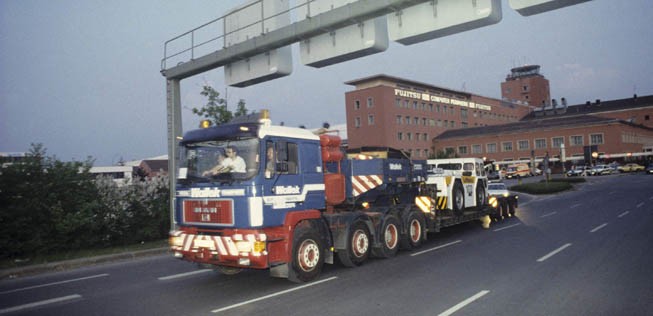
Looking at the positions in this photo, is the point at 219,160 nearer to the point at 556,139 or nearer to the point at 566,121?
the point at 556,139

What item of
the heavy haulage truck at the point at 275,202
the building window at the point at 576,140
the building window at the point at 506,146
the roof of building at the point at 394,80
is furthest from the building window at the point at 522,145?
the heavy haulage truck at the point at 275,202

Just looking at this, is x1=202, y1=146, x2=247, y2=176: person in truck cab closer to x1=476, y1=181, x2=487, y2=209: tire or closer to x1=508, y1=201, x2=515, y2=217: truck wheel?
x1=476, y1=181, x2=487, y2=209: tire

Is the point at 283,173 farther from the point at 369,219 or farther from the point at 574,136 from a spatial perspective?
the point at 574,136

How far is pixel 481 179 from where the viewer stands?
685 inches

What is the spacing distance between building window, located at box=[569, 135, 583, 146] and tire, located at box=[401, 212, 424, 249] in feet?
243

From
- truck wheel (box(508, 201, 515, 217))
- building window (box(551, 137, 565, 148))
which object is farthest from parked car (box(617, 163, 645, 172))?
truck wheel (box(508, 201, 515, 217))

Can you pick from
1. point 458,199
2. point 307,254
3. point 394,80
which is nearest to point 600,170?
point 394,80

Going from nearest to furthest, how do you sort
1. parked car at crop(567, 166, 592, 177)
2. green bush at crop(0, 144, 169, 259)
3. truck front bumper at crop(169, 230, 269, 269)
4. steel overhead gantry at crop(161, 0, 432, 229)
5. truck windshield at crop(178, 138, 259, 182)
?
1. truck front bumper at crop(169, 230, 269, 269)
2. truck windshield at crop(178, 138, 259, 182)
3. steel overhead gantry at crop(161, 0, 432, 229)
4. green bush at crop(0, 144, 169, 259)
5. parked car at crop(567, 166, 592, 177)

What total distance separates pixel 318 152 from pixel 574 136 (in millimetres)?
78224

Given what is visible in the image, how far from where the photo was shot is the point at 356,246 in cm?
1039

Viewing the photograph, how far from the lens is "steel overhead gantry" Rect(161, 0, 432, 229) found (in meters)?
9.55

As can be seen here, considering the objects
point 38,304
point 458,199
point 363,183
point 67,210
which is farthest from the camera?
point 458,199

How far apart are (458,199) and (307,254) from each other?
26.2ft

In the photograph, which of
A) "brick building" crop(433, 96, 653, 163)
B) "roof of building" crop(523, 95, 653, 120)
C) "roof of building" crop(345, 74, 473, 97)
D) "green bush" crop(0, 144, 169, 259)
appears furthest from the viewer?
"roof of building" crop(523, 95, 653, 120)
